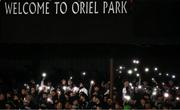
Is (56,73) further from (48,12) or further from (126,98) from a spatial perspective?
(48,12)

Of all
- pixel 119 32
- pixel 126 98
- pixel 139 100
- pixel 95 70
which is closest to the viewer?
pixel 119 32

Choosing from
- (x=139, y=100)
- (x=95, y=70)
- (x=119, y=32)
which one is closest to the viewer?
(x=119, y=32)

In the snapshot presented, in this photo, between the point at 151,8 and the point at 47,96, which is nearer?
the point at 151,8

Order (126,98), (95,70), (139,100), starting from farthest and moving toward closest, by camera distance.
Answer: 1. (95,70)
2. (126,98)
3. (139,100)

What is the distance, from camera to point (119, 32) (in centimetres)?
862

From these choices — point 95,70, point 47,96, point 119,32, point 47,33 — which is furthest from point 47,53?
point 95,70

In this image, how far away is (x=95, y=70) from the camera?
1881 centimetres

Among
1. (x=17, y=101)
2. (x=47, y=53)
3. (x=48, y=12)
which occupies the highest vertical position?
(x=48, y=12)

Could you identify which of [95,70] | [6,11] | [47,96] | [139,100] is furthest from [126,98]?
[95,70]

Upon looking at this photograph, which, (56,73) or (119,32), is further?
(56,73)

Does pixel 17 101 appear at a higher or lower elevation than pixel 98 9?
lower

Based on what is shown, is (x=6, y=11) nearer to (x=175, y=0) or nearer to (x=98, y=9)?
(x=98, y=9)

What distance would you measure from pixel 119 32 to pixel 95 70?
10.2 meters

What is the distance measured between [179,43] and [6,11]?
334 centimetres
